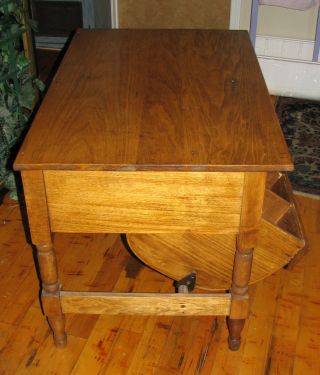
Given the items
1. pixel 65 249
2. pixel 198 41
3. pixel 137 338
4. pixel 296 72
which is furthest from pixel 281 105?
pixel 137 338

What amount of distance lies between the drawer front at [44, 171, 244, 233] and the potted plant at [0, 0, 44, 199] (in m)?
0.88

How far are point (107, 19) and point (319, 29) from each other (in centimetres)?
→ 139

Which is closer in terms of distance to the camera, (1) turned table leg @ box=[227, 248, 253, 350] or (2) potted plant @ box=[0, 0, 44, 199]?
(1) turned table leg @ box=[227, 248, 253, 350]

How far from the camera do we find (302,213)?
220 centimetres

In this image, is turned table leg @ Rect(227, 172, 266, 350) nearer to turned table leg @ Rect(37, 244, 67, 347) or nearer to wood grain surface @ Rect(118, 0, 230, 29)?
turned table leg @ Rect(37, 244, 67, 347)

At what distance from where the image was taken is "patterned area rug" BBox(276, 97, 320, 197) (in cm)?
242

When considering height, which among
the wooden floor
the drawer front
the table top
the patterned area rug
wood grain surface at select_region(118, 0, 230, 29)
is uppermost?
the table top

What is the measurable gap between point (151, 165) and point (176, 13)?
2.48 meters

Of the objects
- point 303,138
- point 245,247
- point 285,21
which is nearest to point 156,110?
point 245,247

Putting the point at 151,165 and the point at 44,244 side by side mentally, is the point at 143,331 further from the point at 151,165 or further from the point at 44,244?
the point at 151,165

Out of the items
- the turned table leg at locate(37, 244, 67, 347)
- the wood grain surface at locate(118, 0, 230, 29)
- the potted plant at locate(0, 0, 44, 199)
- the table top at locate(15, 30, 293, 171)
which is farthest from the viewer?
the wood grain surface at locate(118, 0, 230, 29)

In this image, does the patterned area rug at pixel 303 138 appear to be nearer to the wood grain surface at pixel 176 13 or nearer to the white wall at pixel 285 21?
the white wall at pixel 285 21

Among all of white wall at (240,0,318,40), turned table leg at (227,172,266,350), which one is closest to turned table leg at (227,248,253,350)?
turned table leg at (227,172,266,350)

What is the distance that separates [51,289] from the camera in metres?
1.44
